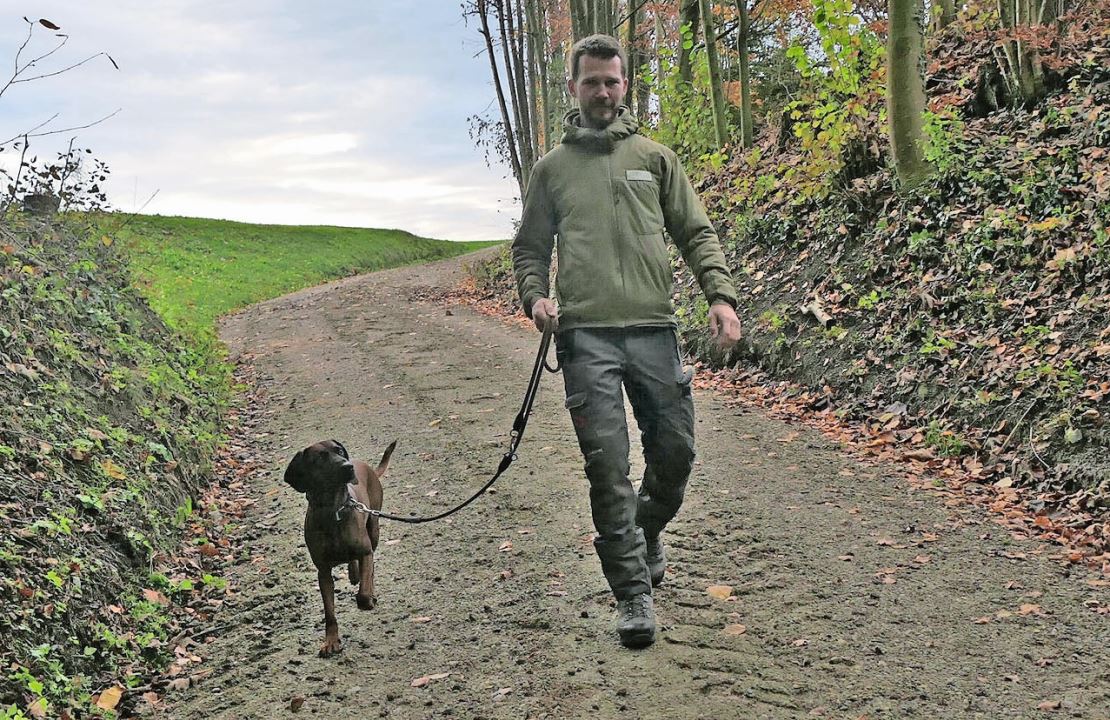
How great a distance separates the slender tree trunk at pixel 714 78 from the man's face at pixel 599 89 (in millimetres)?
10975

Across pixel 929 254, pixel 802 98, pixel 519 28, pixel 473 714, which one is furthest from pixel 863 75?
pixel 519 28

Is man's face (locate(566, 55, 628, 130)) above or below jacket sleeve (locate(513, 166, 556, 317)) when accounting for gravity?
above

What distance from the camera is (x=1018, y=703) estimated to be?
13.0 feet

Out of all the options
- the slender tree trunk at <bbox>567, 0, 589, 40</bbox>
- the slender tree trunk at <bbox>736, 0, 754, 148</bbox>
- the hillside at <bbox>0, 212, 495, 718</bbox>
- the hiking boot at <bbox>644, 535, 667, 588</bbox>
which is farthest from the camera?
the slender tree trunk at <bbox>567, 0, 589, 40</bbox>

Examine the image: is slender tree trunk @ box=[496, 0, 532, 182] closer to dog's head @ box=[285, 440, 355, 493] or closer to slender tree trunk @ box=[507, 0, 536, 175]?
slender tree trunk @ box=[507, 0, 536, 175]

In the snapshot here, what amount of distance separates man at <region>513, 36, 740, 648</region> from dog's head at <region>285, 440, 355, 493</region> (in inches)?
43.7

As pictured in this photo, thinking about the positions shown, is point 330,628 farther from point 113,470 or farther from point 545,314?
point 113,470

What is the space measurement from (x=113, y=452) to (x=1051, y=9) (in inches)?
441

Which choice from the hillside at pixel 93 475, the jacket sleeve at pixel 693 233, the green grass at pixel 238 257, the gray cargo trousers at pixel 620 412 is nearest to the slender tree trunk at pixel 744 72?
the hillside at pixel 93 475

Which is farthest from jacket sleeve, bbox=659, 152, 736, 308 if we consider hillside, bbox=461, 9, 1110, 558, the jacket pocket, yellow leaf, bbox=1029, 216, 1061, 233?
yellow leaf, bbox=1029, 216, 1061, 233

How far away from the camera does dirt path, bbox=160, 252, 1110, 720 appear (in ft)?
13.5

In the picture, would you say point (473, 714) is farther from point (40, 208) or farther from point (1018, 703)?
point (40, 208)

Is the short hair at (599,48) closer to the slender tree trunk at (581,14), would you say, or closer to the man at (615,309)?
the man at (615,309)

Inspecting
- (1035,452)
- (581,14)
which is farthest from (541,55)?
(1035,452)
